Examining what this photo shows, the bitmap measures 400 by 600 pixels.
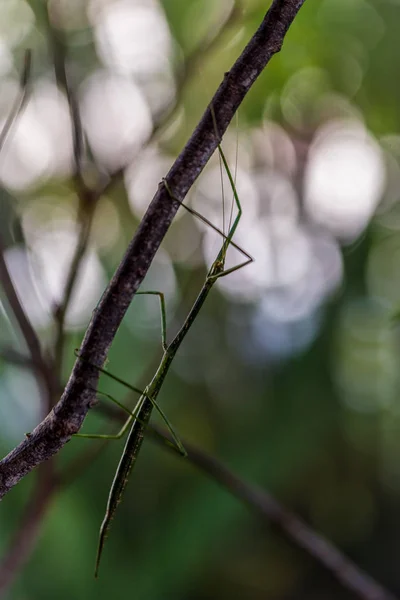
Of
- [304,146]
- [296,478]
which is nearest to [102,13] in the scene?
[304,146]

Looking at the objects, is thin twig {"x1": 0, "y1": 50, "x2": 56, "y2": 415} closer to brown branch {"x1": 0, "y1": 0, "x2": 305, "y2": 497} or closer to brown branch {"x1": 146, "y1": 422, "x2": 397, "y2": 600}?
brown branch {"x1": 146, "y1": 422, "x2": 397, "y2": 600}

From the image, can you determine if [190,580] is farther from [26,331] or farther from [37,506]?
[26,331]

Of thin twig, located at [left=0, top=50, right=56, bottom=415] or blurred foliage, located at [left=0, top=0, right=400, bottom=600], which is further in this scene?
blurred foliage, located at [left=0, top=0, right=400, bottom=600]

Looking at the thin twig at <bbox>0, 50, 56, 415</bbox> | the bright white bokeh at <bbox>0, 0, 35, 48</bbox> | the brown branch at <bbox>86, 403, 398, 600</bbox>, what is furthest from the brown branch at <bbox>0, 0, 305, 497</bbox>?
the bright white bokeh at <bbox>0, 0, 35, 48</bbox>

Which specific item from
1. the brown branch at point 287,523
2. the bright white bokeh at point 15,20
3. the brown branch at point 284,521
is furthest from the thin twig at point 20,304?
the bright white bokeh at point 15,20

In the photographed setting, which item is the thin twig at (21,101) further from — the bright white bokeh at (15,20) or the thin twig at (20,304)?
the bright white bokeh at (15,20)

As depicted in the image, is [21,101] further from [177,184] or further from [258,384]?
[258,384]

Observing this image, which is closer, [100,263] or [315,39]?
[315,39]

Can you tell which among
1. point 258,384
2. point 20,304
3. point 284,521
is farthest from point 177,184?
point 258,384
